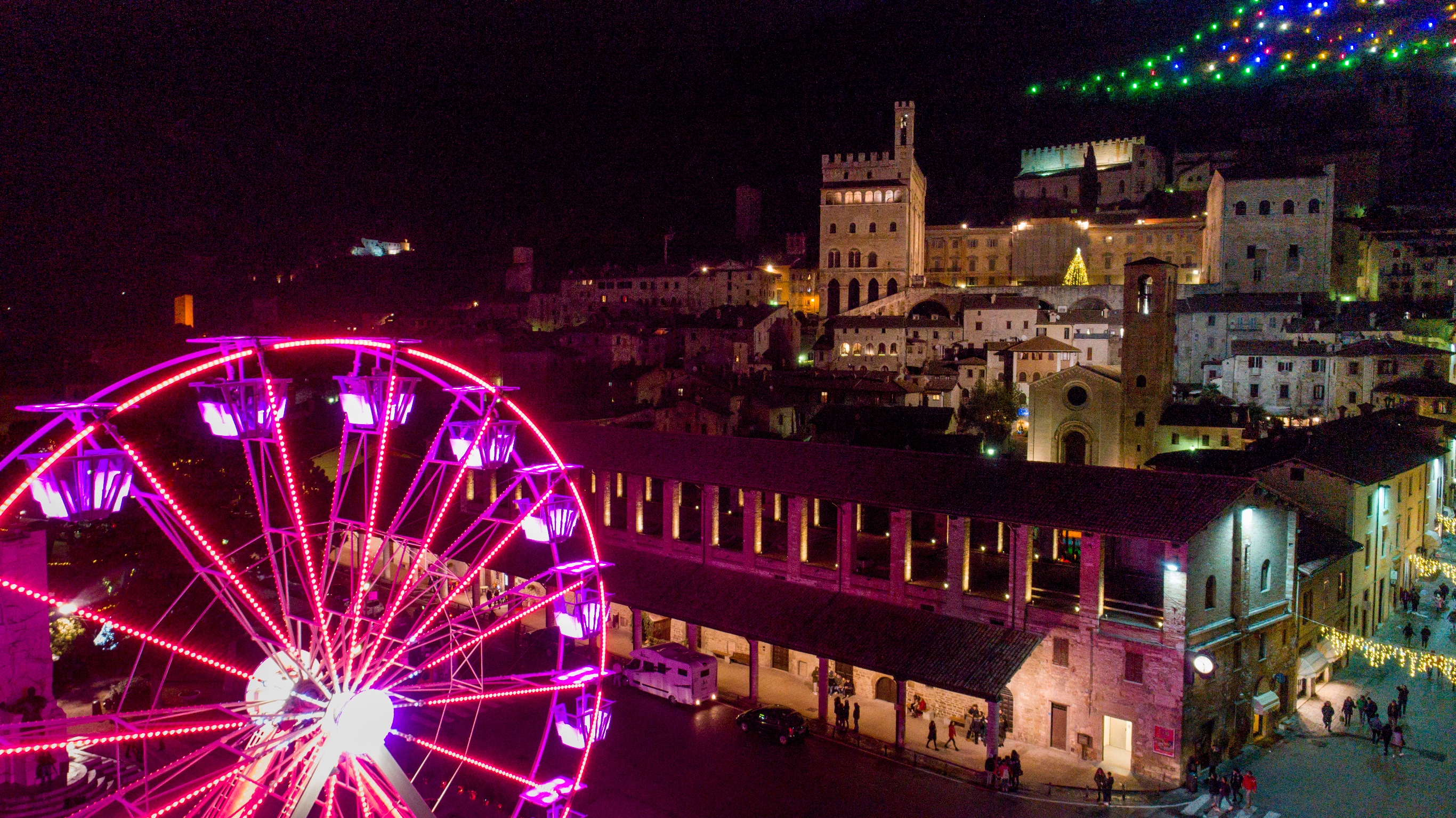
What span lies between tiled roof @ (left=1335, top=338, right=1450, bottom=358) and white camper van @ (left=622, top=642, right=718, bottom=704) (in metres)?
41.2

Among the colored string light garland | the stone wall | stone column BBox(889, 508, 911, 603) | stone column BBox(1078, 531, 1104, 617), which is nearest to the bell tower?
the colored string light garland

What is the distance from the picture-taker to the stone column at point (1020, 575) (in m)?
21.1

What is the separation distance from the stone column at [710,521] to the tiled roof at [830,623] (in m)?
0.69

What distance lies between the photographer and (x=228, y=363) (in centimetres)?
1255

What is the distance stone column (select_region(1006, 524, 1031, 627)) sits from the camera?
21078 millimetres

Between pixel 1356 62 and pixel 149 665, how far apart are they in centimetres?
4879

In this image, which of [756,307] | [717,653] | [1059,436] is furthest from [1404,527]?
[756,307]

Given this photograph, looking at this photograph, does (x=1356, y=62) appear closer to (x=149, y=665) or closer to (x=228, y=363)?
(x=228, y=363)

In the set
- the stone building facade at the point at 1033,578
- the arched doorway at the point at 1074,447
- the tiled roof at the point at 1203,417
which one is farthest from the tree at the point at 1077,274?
the stone building facade at the point at 1033,578

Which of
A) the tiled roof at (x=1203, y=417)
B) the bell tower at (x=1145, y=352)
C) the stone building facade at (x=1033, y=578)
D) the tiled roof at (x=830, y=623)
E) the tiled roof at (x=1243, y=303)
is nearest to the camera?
the stone building facade at (x=1033, y=578)

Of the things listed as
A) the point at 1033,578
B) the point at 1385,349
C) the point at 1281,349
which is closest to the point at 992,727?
the point at 1033,578

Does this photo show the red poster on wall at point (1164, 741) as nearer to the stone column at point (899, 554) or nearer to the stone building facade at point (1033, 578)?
the stone building facade at point (1033, 578)

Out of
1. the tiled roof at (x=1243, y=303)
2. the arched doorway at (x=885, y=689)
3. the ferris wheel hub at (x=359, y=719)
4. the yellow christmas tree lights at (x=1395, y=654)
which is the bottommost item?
the arched doorway at (x=885, y=689)

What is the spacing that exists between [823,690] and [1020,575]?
548 cm
